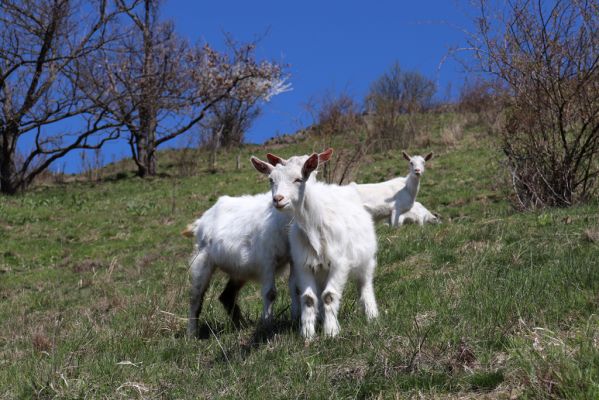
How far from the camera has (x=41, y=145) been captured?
26.3 m

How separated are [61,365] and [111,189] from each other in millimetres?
19824

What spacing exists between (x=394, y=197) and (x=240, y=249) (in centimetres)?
884

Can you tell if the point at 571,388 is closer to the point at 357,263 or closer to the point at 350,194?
the point at 357,263

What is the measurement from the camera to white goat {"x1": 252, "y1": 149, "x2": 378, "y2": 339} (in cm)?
538

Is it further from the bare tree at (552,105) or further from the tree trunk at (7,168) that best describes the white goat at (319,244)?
the tree trunk at (7,168)

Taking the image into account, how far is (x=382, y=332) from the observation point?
15.5 ft

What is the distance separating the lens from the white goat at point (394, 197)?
48.6ft

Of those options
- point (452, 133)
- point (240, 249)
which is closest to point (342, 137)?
point (452, 133)

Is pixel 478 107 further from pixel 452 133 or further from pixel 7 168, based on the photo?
pixel 7 168

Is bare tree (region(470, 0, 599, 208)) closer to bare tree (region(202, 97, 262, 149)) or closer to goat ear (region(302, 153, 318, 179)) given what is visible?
goat ear (region(302, 153, 318, 179))

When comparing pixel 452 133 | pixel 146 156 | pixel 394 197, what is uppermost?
pixel 146 156

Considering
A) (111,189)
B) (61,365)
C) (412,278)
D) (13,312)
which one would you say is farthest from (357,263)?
(111,189)

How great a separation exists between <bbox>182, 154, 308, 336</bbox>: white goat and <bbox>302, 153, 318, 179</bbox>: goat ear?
0.06 m

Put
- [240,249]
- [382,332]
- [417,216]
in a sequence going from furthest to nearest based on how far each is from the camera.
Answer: [417,216]
[240,249]
[382,332]
